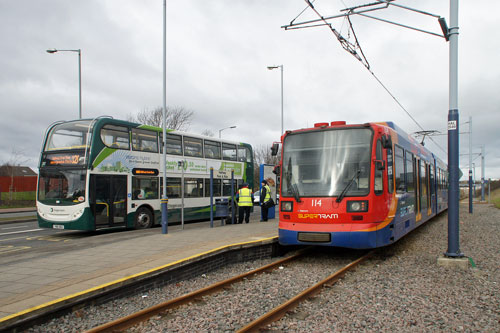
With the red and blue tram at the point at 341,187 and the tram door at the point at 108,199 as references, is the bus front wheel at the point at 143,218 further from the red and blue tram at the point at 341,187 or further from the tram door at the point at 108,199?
the red and blue tram at the point at 341,187

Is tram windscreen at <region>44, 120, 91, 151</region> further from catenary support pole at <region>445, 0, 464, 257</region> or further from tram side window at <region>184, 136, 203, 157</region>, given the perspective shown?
catenary support pole at <region>445, 0, 464, 257</region>

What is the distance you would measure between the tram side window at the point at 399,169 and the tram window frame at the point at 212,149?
31.5 feet

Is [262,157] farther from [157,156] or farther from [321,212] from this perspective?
[321,212]

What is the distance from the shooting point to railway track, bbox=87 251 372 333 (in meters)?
4.74

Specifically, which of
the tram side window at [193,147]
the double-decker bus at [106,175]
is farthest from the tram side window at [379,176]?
the tram side window at [193,147]

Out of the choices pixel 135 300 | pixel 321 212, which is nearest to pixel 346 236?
pixel 321 212

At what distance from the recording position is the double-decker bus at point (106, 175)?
41.9 ft

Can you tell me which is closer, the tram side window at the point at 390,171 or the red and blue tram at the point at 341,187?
the red and blue tram at the point at 341,187

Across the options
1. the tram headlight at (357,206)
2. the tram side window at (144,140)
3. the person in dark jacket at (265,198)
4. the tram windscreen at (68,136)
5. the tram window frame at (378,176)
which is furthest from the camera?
the person in dark jacket at (265,198)

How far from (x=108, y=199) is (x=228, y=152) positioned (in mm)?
7099

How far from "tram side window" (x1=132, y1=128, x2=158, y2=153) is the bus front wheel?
2.23m

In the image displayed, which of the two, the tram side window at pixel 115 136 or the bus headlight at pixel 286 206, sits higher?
the tram side window at pixel 115 136

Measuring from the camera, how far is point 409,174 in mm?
10656

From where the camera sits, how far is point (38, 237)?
13320 millimetres
